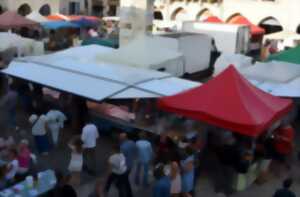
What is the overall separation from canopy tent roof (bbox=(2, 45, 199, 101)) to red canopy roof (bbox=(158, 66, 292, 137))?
0.81 m

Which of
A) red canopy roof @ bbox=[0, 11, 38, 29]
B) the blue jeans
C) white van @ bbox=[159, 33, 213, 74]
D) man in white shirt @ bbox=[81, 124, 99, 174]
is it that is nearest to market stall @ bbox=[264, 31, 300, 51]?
white van @ bbox=[159, 33, 213, 74]

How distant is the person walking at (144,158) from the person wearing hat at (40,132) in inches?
91.3

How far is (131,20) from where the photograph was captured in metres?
17.7

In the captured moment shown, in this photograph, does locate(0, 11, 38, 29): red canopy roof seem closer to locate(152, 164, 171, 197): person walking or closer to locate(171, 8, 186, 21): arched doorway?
locate(152, 164, 171, 197): person walking

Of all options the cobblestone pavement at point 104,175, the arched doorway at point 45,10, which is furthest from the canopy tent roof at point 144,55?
the arched doorway at point 45,10

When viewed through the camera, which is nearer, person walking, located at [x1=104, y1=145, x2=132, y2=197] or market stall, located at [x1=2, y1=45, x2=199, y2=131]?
person walking, located at [x1=104, y1=145, x2=132, y2=197]

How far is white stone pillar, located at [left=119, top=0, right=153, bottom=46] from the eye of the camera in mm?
17359

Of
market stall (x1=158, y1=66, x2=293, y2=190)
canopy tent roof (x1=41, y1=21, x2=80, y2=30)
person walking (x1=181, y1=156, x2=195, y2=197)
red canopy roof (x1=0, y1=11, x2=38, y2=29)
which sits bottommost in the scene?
person walking (x1=181, y1=156, x2=195, y2=197)

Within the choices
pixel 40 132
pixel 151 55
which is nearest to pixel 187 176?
pixel 40 132

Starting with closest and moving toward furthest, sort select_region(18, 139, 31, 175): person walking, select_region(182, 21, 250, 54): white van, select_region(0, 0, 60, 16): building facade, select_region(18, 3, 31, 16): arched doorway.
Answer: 1. select_region(18, 139, 31, 175): person walking
2. select_region(182, 21, 250, 54): white van
3. select_region(0, 0, 60, 16): building facade
4. select_region(18, 3, 31, 16): arched doorway

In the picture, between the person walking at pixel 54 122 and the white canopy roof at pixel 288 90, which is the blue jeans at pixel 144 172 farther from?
the white canopy roof at pixel 288 90

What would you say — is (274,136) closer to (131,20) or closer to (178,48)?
(178,48)

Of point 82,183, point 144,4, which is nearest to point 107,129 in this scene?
point 82,183

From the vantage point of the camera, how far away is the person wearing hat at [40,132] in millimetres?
9453
